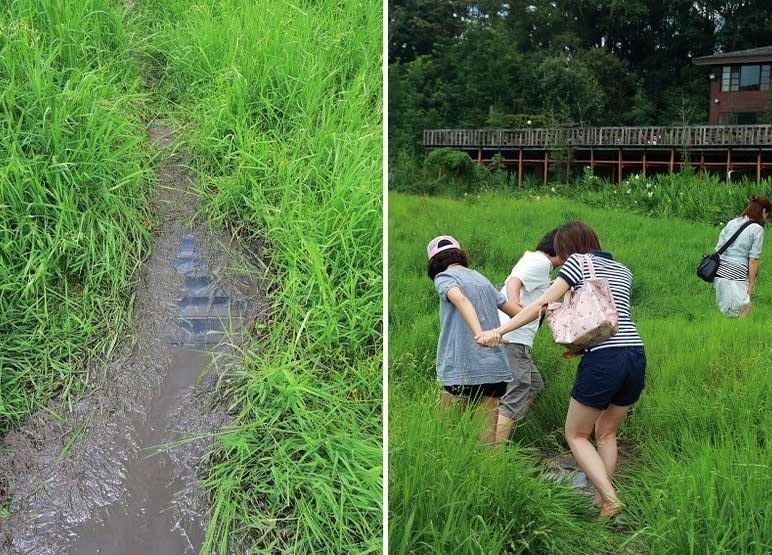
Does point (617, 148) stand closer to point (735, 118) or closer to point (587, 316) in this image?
point (735, 118)

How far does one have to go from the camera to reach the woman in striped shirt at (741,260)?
1437 mm

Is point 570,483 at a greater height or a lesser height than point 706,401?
lesser

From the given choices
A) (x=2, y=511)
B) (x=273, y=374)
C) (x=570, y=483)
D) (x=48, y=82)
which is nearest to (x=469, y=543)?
(x=570, y=483)

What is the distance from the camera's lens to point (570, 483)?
1505 millimetres

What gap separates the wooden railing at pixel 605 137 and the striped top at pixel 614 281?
0.22 meters

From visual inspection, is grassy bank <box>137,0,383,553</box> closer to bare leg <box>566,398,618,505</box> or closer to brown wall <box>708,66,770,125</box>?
bare leg <box>566,398,618,505</box>

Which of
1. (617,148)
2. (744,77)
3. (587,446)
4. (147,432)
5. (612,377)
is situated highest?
(744,77)

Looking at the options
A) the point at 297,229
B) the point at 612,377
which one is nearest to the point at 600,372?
the point at 612,377

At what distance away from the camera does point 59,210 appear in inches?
106

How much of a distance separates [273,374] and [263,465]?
270 mm

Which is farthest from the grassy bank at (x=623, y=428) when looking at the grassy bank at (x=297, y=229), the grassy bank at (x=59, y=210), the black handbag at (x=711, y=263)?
the grassy bank at (x=59, y=210)

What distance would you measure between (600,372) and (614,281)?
0.54ft

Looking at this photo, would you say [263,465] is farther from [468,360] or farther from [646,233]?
[646,233]

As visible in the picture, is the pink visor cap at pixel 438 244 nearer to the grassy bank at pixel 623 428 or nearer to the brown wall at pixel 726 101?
the grassy bank at pixel 623 428
